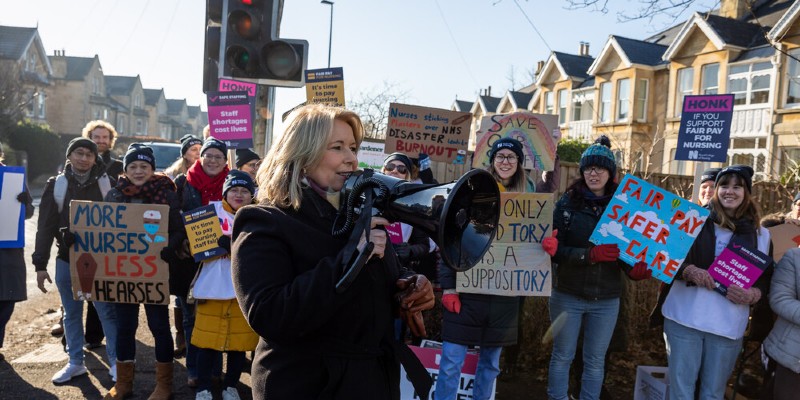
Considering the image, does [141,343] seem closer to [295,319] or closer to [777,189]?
[295,319]

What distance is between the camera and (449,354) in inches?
174

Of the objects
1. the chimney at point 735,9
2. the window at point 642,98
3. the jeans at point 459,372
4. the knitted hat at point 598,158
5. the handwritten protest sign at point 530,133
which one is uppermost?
the chimney at point 735,9

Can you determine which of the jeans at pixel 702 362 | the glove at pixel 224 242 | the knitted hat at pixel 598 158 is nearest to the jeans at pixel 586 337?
the jeans at pixel 702 362

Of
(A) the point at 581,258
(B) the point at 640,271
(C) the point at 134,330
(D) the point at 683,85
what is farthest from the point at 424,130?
(D) the point at 683,85

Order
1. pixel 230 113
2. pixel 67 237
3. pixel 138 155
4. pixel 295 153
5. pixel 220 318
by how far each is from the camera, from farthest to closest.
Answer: pixel 230 113, pixel 138 155, pixel 67 237, pixel 220 318, pixel 295 153

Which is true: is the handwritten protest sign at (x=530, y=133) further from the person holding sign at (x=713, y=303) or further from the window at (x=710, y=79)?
the window at (x=710, y=79)

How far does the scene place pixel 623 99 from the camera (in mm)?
30906

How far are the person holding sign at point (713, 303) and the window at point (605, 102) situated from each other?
2892 cm

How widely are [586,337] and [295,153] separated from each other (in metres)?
3.20

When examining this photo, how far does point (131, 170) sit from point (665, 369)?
4.39 meters

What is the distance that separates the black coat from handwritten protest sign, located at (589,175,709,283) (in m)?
2.65

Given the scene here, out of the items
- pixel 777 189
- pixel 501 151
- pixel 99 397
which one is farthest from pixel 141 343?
pixel 777 189

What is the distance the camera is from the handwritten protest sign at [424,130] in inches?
275

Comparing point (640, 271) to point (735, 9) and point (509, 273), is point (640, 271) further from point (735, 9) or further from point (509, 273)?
point (735, 9)
